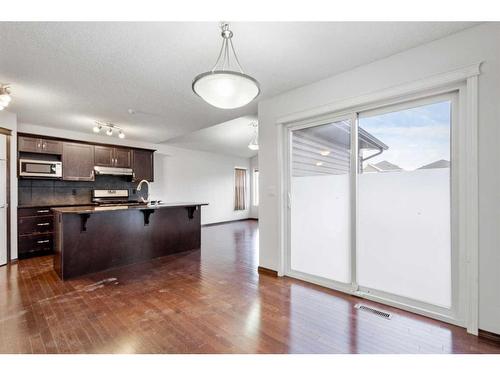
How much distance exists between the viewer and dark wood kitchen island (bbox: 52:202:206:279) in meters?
3.31

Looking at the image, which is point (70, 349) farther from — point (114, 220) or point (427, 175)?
point (427, 175)

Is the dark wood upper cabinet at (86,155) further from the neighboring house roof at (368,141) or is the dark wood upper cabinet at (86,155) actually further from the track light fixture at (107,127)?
the neighboring house roof at (368,141)

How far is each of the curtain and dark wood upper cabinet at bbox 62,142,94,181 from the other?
514 centimetres

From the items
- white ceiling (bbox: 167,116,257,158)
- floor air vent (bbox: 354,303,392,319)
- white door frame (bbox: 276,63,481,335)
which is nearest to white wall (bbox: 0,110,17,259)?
white ceiling (bbox: 167,116,257,158)

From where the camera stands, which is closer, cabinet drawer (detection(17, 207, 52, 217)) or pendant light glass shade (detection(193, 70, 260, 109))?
pendant light glass shade (detection(193, 70, 260, 109))

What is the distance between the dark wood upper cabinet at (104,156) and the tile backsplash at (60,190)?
0.48m

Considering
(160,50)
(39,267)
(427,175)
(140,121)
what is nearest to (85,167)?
(140,121)

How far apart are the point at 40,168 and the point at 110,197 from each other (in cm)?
153

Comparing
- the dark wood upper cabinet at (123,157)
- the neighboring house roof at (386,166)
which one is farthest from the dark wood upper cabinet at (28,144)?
the neighboring house roof at (386,166)

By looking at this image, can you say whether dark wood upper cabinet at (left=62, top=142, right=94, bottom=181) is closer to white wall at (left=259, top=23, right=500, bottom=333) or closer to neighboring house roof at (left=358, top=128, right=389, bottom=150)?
white wall at (left=259, top=23, right=500, bottom=333)

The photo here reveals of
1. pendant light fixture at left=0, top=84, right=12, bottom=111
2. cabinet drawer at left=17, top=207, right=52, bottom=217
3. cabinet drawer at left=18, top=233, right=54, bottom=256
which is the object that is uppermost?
pendant light fixture at left=0, top=84, right=12, bottom=111

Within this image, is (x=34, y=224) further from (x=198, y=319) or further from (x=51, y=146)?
(x=198, y=319)

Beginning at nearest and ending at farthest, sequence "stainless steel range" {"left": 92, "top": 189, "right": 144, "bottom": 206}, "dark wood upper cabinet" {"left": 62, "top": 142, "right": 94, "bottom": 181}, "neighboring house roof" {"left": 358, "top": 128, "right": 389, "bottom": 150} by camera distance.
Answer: "neighboring house roof" {"left": 358, "top": 128, "right": 389, "bottom": 150} → "dark wood upper cabinet" {"left": 62, "top": 142, "right": 94, "bottom": 181} → "stainless steel range" {"left": 92, "top": 189, "right": 144, "bottom": 206}

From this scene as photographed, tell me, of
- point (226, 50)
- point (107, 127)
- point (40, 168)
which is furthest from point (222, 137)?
point (226, 50)
